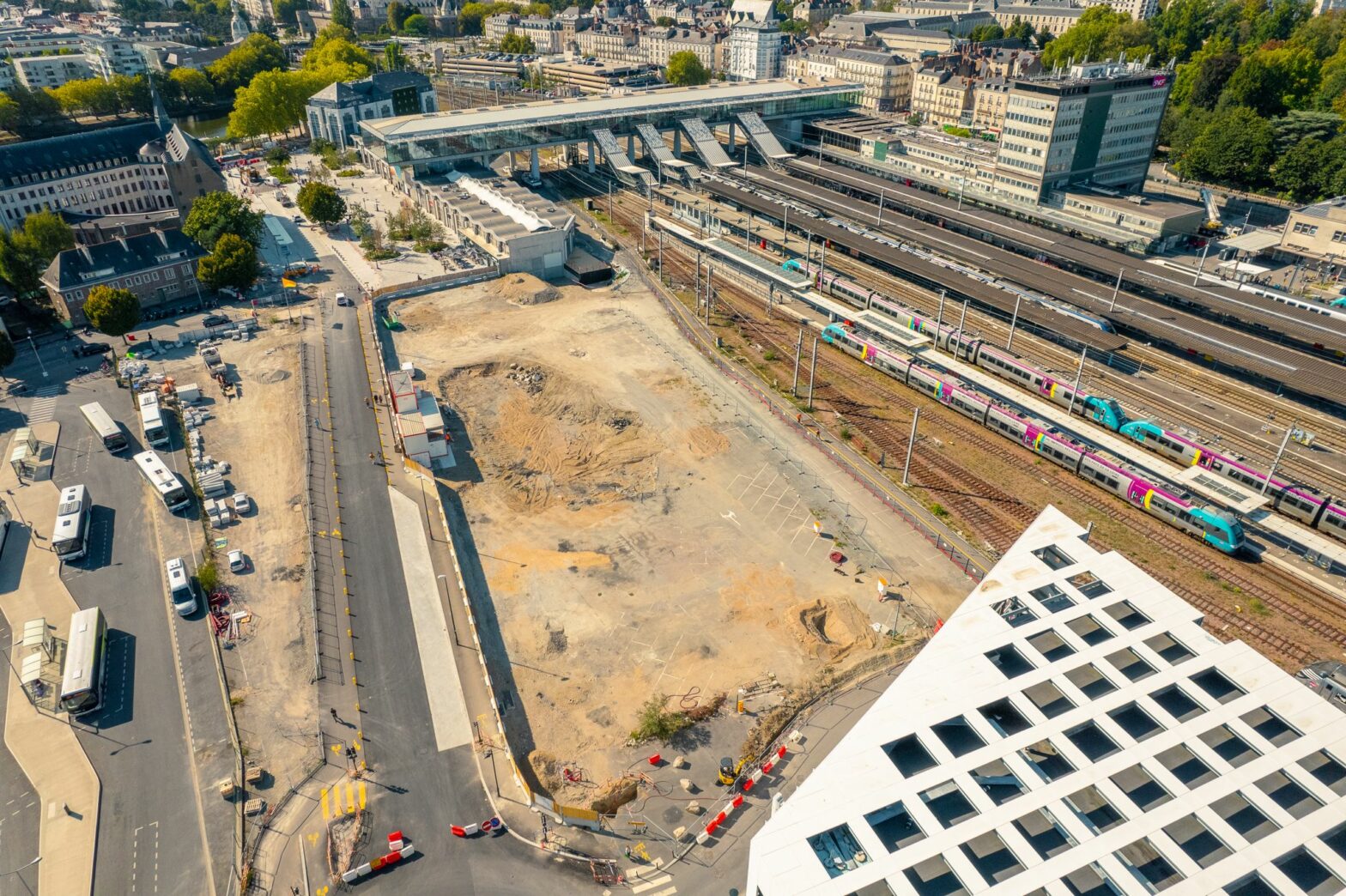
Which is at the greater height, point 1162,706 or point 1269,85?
point 1269,85

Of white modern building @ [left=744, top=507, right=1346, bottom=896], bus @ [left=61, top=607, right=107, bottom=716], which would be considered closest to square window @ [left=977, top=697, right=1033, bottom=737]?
white modern building @ [left=744, top=507, right=1346, bottom=896]

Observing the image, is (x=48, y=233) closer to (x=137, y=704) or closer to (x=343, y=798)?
(x=137, y=704)

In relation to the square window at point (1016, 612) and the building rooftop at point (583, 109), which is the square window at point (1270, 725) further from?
the building rooftop at point (583, 109)

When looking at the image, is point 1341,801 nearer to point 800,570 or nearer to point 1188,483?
point 800,570

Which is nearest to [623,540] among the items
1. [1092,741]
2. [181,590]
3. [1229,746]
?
[181,590]

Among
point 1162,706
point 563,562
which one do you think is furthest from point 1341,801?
point 563,562

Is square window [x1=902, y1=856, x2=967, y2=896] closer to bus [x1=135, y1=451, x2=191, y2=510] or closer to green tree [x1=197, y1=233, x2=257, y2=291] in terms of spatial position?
bus [x1=135, y1=451, x2=191, y2=510]
